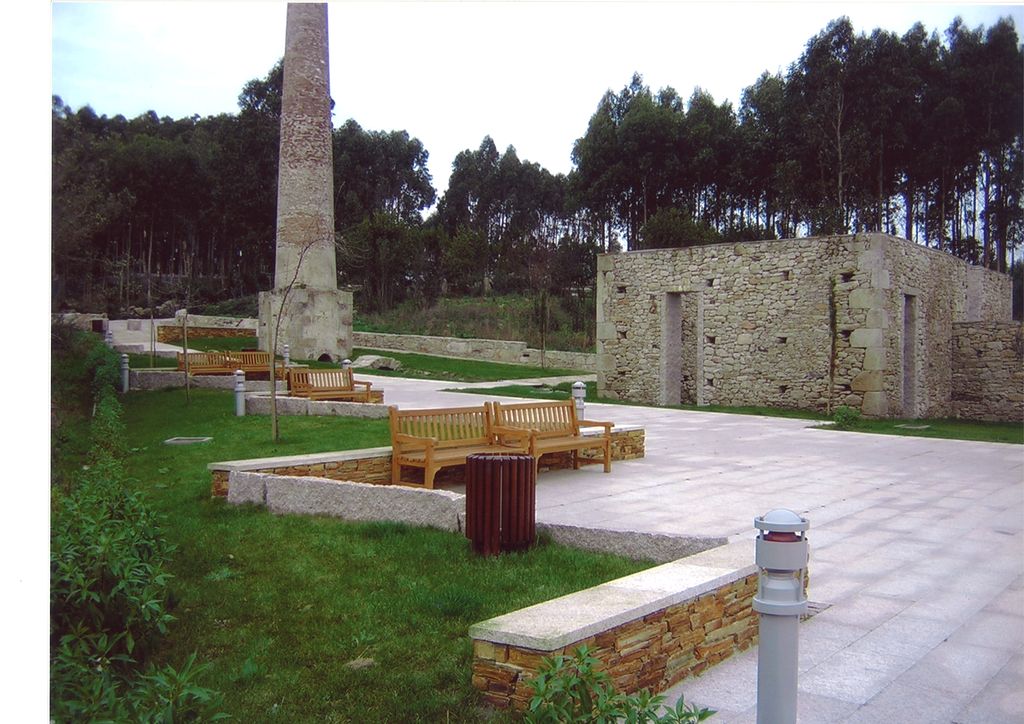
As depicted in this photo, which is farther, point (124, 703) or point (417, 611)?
point (417, 611)

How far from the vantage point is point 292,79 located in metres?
26.1

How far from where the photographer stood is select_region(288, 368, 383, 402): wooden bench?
14.4 meters

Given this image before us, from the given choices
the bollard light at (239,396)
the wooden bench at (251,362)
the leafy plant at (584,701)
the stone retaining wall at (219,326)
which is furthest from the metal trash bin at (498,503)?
the stone retaining wall at (219,326)

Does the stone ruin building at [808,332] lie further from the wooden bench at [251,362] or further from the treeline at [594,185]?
the wooden bench at [251,362]

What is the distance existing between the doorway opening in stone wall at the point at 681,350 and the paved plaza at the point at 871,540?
6.92 metres

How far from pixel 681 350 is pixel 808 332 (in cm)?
326

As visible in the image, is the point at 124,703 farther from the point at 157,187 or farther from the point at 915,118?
the point at 157,187

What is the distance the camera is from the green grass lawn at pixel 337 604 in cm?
346

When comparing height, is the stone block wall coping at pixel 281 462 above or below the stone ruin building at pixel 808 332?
below

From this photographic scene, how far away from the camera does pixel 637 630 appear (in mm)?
3539

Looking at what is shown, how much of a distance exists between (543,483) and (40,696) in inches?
251

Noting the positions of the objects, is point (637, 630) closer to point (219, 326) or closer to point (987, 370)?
point (987, 370)

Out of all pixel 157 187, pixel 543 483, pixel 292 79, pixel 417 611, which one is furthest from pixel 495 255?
pixel 417 611

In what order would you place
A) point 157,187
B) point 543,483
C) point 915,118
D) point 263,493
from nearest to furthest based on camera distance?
point 263,493
point 543,483
point 915,118
point 157,187
